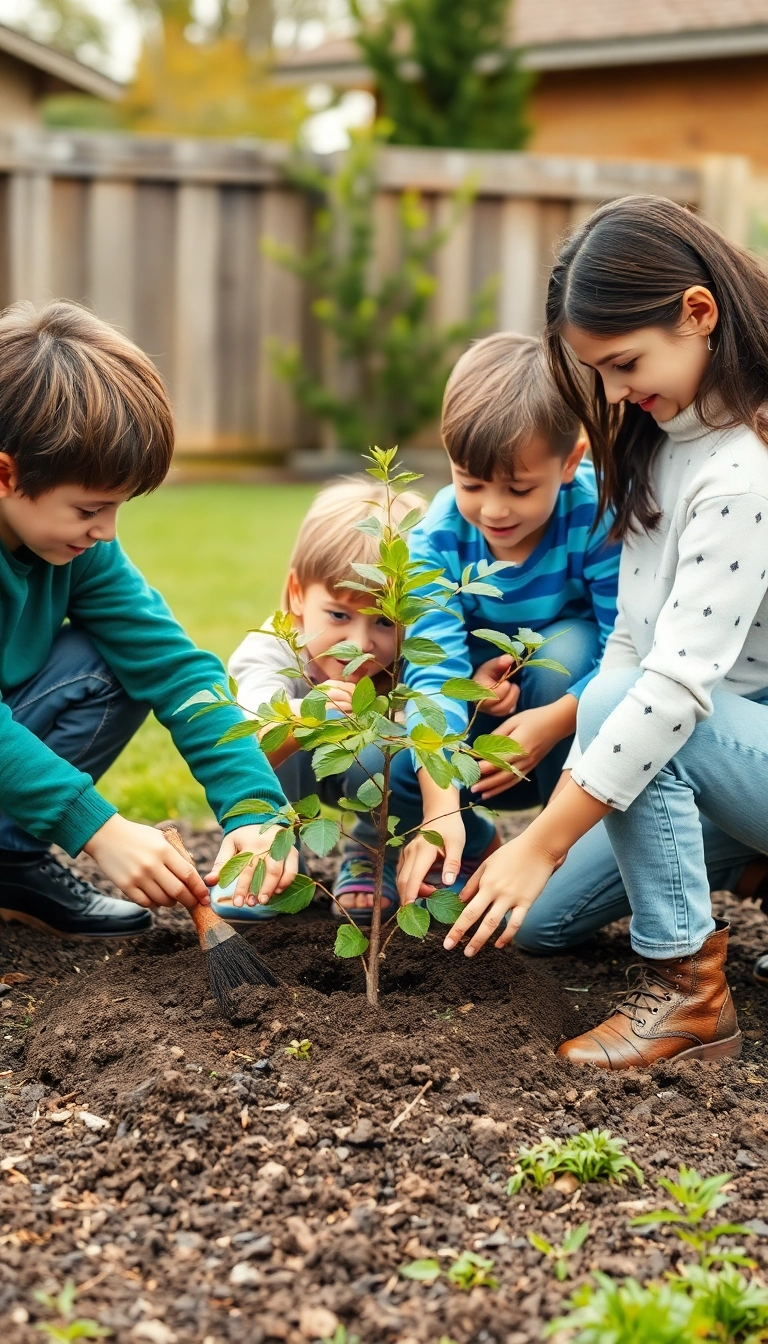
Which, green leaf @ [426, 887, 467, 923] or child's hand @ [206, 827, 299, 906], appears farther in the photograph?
child's hand @ [206, 827, 299, 906]

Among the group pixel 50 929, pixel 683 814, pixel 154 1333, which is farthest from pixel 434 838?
pixel 50 929

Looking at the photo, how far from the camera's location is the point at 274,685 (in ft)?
9.12

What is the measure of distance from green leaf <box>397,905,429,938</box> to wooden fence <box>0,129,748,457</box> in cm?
630

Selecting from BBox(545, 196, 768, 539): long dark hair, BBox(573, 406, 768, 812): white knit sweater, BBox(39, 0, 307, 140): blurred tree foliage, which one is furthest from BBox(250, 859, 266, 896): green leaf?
BBox(39, 0, 307, 140): blurred tree foliage

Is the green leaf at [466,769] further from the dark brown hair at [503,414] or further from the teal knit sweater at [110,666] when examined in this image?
the dark brown hair at [503,414]

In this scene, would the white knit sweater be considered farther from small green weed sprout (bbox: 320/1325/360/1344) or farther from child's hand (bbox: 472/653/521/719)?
small green weed sprout (bbox: 320/1325/360/1344)

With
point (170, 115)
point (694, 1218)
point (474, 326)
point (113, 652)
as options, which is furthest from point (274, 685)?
point (170, 115)

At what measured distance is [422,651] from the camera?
1998mm

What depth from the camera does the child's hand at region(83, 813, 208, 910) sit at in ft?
7.38

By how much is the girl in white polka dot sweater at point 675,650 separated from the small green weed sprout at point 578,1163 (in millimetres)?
316

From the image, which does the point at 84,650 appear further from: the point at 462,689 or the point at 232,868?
Answer: the point at 462,689

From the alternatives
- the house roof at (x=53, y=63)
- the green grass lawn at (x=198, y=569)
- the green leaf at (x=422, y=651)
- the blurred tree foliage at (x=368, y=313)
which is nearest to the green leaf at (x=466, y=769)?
the green leaf at (x=422, y=651)

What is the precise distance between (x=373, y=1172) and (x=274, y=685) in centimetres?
124

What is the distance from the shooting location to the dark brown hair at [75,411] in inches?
88.4
